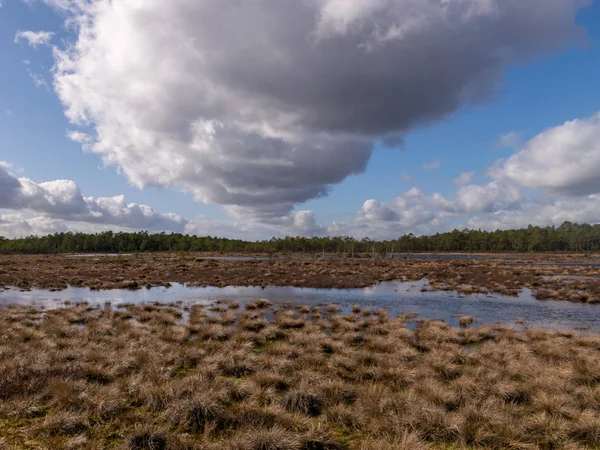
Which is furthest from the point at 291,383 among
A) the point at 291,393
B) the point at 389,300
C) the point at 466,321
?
the point at 389,300

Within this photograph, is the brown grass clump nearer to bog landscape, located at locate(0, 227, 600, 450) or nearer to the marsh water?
bog landscape, located at locate(0, 227, 600, 450)

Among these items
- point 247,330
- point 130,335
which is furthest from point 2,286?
point 247,330

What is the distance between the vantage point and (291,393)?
9180mm

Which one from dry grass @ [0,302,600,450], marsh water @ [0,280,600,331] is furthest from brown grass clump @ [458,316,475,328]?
dry grass @ [0,302,600,450]

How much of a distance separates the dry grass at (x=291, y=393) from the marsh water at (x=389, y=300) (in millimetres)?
8541

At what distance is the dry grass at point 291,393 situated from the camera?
737 centimetres

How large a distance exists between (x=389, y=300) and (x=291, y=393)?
79.0 ft

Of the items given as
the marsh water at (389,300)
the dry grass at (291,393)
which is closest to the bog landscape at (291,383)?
the dry grass at (291,393)

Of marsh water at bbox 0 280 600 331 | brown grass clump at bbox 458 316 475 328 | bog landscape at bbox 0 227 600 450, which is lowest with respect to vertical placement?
marsh water at bbox 0 280 600 331

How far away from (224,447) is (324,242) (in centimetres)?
18664

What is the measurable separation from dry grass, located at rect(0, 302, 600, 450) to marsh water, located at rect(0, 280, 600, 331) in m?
8.54

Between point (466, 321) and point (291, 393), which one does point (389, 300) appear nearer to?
point (466, 321)

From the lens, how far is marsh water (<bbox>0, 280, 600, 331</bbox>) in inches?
942

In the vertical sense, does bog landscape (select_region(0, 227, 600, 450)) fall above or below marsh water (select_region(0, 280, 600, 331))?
above
